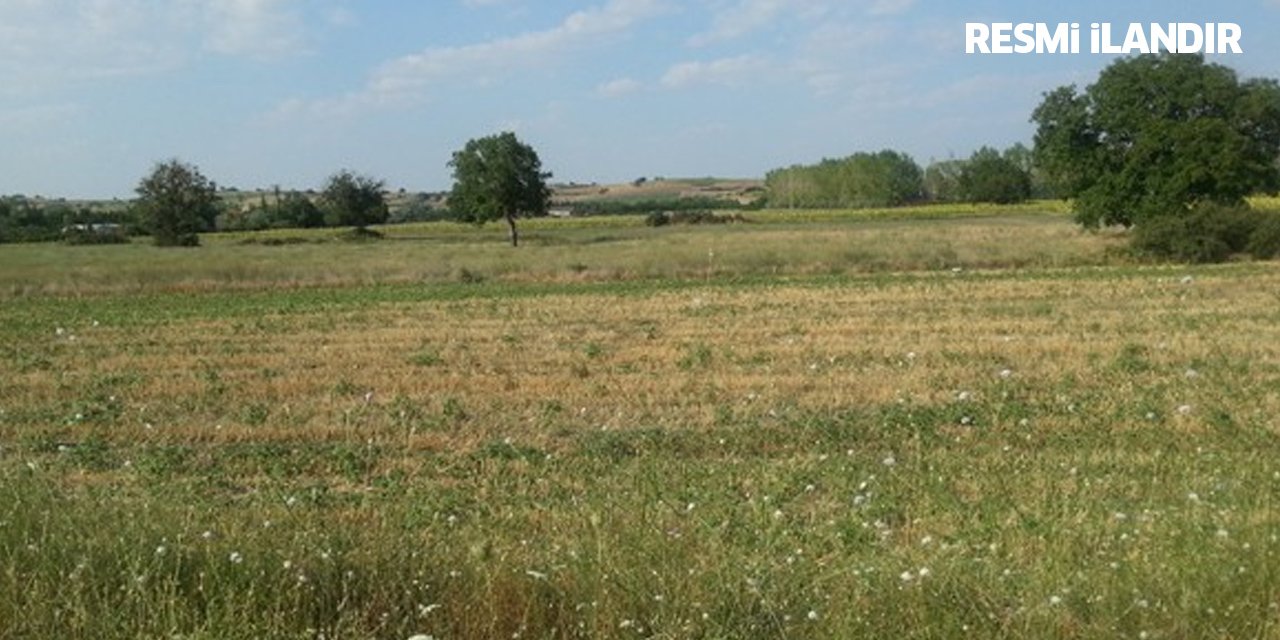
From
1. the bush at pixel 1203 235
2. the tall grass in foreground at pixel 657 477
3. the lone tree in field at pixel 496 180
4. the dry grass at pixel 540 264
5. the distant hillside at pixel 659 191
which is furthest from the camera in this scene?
the distant hillside at pixel 659 191

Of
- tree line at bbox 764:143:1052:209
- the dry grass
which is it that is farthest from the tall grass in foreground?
tree line at bbox 764:143:1052:209

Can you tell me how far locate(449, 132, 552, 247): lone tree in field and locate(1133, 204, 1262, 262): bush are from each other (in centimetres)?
3622

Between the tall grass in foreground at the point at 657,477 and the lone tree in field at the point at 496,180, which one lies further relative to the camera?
the lone tree in field at the point at 496,180

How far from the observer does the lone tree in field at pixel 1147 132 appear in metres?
49.8

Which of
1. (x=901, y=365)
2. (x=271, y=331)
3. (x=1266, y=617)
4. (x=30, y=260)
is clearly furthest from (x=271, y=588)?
(x=30, y=260)

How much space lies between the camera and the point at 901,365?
1617cm

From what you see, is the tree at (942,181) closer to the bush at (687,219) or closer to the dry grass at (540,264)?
the bush at (687,219)

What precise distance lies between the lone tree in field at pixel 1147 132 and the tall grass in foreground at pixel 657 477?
28.0m

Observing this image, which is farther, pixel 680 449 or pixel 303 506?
pixel 680 449

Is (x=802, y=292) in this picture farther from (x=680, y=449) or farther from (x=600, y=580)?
(x=600, y=580)

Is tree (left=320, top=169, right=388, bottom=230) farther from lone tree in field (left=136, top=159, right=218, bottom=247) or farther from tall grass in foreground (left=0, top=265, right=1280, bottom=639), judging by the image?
tall grass in foreground (left=0, top=265, right=1280, bottom=639)

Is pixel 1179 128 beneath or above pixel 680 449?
above

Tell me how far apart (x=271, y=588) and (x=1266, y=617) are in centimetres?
388

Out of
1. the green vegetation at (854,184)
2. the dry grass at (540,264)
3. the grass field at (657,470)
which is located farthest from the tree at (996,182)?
the grass field at (657,470)
